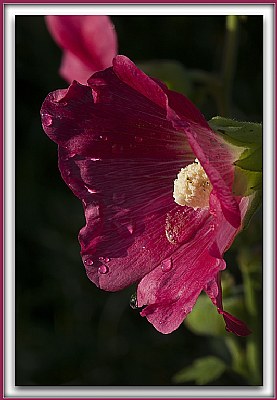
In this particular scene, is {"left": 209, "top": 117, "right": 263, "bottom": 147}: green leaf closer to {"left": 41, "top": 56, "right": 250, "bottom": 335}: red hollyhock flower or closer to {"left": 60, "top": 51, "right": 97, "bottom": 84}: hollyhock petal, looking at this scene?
{"left": 41, "top": 56, "right": 250, "bottom": 335}: red hollyhock flower

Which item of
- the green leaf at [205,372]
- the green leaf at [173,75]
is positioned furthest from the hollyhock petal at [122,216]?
the green leaf at [205,372]

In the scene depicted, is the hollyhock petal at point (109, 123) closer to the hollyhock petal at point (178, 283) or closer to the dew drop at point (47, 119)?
the dew drop at point (47, 119)

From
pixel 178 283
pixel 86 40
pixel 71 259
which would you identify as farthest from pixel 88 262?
pixel 71 259

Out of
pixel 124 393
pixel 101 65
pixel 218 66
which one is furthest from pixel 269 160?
pixel 218 66

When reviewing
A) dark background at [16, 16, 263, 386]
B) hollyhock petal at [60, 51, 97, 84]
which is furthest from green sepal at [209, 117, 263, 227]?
dark background at [16, 16, 263, 386]

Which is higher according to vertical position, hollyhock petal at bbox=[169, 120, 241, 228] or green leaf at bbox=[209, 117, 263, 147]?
green leaf at bbox=[209, 117, 263, 147]

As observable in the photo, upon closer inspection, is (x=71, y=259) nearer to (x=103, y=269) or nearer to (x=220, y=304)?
(x=103, y=269)
